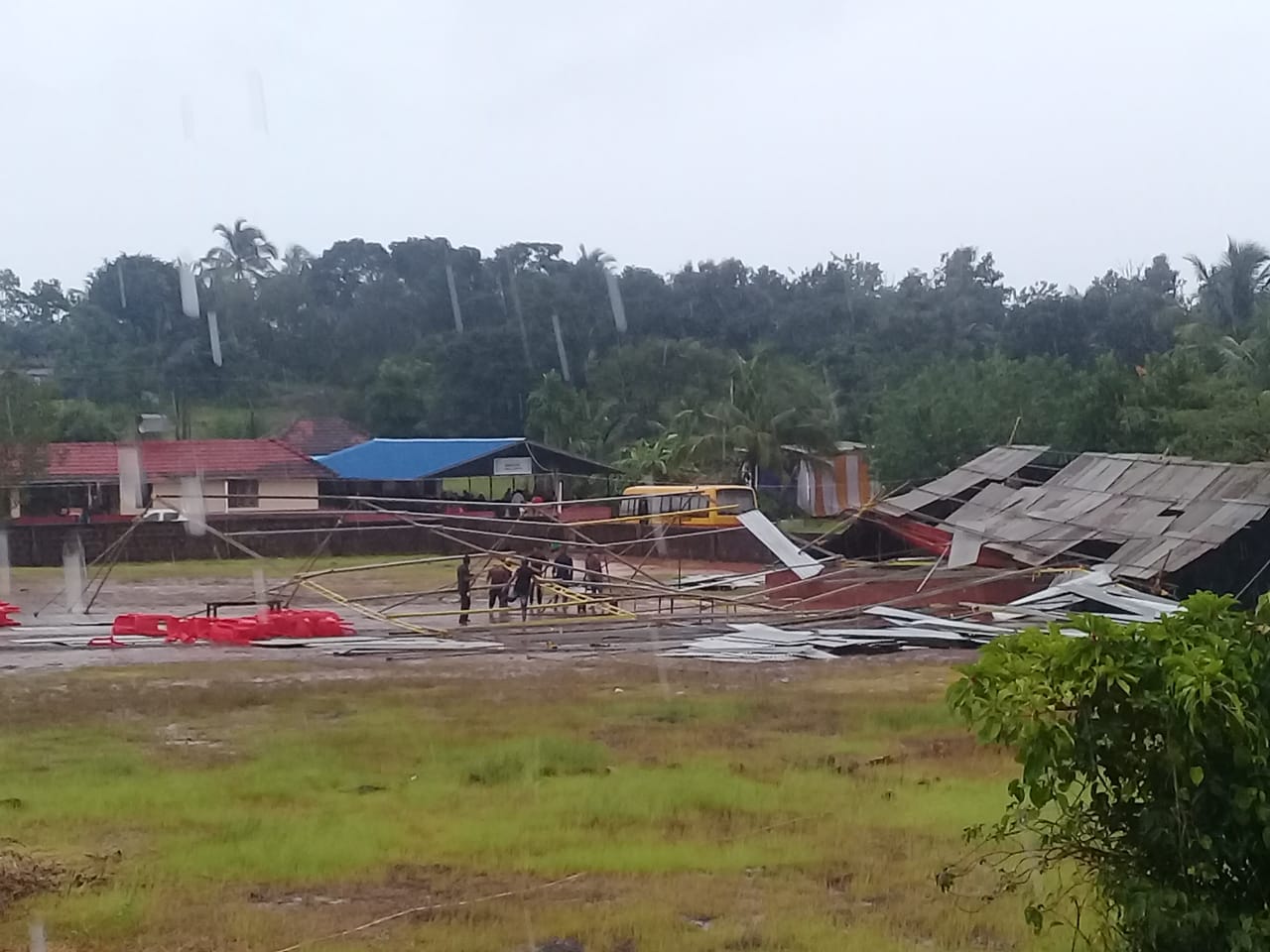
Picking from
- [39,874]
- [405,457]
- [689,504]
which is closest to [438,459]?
[405,457]

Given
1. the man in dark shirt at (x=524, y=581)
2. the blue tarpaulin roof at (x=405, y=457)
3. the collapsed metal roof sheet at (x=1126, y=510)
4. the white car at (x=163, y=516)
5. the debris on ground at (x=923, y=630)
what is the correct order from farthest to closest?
the blue tarpaulin roof at (x=405, y=457) → the white car at (x=163, y=516) → the man in dark shirt at (x=524, y=581) → the collapsed metal roof sheet at (x=1126, y=510) → the debris on ground at (x=923, y=630)

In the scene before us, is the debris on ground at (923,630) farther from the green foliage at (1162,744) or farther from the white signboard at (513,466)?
the white signboard at (513,466)

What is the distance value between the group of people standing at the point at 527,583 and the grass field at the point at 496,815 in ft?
17.4

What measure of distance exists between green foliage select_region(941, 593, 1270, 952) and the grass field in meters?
1.31

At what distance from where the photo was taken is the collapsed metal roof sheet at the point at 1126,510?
1653cm

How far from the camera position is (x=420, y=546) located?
1186 inches

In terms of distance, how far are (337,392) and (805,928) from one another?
4008 cm

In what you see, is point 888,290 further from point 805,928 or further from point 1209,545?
point 805,928

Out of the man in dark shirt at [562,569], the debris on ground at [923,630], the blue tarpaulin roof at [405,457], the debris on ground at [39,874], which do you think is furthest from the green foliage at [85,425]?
the debris on ground at [39,874]

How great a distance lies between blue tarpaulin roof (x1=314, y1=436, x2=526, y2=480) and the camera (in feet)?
106

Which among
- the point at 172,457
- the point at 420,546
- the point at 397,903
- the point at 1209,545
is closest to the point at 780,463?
the point at 420,546

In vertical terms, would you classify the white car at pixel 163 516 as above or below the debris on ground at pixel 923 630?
above

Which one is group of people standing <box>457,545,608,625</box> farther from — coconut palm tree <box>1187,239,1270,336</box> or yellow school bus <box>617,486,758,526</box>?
coconut palm tree <box>1187,239,1270,336</box>

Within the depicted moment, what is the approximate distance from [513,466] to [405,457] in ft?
10.8
